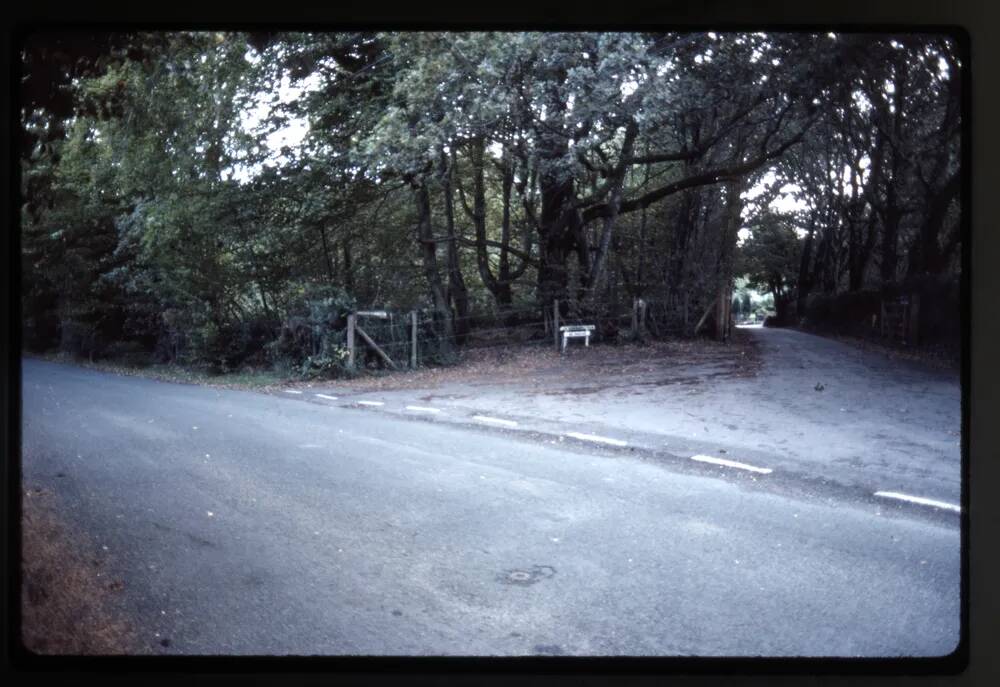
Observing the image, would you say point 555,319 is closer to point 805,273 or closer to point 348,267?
point 348,267

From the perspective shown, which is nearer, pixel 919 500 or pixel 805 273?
pixel 919 500

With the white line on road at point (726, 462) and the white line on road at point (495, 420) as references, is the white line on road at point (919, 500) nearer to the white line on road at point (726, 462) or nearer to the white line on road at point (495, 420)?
the white line on road at point (726, 462)

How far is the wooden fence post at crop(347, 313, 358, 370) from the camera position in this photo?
2.69m

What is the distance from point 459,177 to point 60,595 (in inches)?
90.4

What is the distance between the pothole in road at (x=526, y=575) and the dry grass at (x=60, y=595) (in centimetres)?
93

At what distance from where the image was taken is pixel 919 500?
197 centimetres

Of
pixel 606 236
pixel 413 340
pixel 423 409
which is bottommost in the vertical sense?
pixel 423 409

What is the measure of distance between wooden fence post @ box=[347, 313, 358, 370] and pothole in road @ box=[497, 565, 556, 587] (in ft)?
4.12

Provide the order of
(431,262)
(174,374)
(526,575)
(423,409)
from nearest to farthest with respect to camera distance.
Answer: (526,575) → (174,374) → (431,262) → (423,409)

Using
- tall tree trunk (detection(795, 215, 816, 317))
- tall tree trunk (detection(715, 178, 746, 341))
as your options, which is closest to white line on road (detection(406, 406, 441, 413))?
tall tree trunk (detection(715, 178, 746, 341))

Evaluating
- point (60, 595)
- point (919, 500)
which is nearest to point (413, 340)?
point (60, 595)

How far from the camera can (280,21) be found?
161 cm

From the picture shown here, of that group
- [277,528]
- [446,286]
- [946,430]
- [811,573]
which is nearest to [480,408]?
[446,286]

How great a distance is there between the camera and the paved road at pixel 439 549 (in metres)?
1.60
